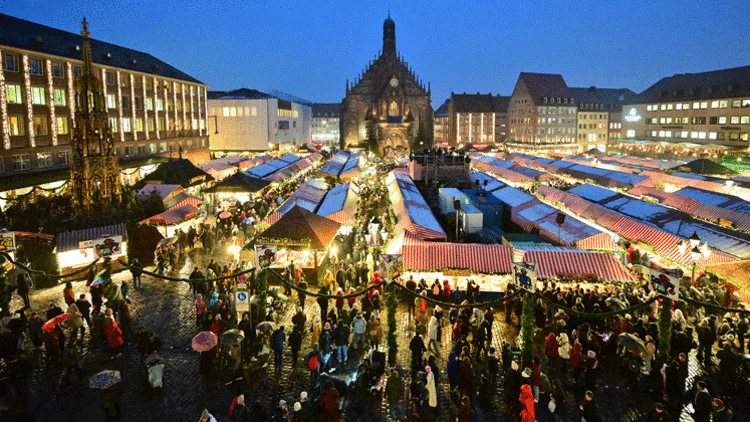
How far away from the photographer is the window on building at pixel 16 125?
3084 centimetres

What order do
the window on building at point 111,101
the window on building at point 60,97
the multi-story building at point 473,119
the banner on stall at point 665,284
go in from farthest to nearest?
the multi-story building at point 473,119
the window on building at point 111,101
the window on building at point 60,97
the banner on stall at point 665,284

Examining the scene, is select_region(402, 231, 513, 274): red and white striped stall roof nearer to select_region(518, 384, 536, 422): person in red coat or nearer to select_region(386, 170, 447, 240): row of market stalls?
select_region(386, 170, 447, 240): row of market stalls

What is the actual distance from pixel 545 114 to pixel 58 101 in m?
83.0

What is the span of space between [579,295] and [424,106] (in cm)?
7526

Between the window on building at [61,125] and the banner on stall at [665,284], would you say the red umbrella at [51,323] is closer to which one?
the banner on stall at [665,284]

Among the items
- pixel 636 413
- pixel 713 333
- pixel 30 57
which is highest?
pixel 30 57

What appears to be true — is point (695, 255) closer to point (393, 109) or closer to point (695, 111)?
point (393, 109)

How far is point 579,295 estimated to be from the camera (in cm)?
1440

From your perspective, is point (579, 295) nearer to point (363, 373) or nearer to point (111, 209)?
point (363, 373)

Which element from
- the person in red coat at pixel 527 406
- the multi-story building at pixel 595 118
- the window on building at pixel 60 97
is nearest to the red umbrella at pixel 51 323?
the person in red coat at pixel 527 406

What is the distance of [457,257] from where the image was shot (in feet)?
54.7

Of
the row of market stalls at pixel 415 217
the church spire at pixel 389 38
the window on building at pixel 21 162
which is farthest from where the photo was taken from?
the church spire at pixel 389 38

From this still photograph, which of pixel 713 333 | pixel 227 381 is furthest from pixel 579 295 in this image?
pixel 227 381

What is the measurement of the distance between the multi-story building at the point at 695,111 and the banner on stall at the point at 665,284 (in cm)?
6348
